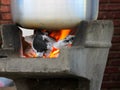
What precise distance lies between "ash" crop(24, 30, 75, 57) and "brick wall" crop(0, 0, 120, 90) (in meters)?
1.53

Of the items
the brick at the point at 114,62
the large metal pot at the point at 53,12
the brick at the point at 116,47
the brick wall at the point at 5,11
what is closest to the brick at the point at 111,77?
the brick at the point at 114,62

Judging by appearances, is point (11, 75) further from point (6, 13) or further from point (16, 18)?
point (6, 13)

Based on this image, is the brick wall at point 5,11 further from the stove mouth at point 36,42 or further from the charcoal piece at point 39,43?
the charcoal piece at point 39,43

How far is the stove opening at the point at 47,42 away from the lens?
11.5ft

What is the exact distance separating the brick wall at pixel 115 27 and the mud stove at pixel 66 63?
1334mm

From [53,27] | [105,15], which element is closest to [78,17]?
[53,27]

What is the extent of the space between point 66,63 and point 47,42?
60cm

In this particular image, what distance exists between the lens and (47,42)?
3.56 m

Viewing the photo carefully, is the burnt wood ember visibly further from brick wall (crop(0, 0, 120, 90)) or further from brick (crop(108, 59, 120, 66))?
brick (crop(108, 59, 120, 66))

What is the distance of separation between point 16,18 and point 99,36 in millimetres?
783

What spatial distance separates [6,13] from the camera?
504 centimetres

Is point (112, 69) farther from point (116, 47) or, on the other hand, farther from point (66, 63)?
point (66, 63)

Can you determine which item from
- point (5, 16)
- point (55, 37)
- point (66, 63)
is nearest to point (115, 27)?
point (5, 16)

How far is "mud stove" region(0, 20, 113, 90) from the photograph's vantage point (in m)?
3.04
